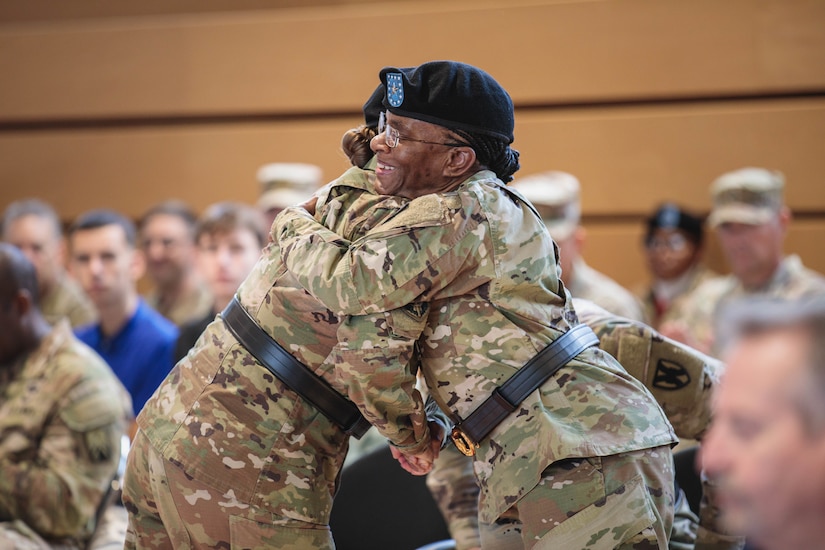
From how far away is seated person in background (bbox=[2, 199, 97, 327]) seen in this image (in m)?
4.98

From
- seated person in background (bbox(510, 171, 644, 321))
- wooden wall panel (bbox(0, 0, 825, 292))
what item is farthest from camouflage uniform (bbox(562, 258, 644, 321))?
wooden wall panel (bbox(0, 0, 825, 292))

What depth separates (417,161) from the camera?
1.75 m

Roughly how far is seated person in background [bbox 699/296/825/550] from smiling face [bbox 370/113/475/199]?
84 centimetres

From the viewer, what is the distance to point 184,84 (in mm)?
5461

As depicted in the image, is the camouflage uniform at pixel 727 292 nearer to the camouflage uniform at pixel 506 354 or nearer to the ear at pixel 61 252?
the camouflage uniform at pixel 506 354

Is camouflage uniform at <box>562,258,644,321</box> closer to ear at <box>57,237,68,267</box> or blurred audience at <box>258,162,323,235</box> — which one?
blurred audience at <box>258,162,323,235</box>

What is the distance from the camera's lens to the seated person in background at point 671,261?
4.62 meters

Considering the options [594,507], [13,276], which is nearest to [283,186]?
[13,276]

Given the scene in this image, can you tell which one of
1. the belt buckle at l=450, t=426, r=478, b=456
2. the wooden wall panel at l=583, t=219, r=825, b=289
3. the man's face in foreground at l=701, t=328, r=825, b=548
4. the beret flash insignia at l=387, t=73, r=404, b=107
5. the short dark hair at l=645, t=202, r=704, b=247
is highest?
the beret flash insignia at l=387, t=73, r=404, b=107

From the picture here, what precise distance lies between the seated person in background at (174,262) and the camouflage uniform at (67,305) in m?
0.35

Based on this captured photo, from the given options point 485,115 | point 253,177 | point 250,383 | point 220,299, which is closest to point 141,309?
point 220,299

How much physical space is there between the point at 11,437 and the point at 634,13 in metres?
3.35

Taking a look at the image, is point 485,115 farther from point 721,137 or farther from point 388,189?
point 721,137

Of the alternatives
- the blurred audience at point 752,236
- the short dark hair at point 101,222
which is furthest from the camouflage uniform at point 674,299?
the short dark hair at point 101,222
